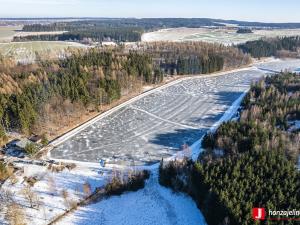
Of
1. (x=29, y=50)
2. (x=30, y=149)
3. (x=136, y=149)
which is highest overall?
(x=29, y=50)

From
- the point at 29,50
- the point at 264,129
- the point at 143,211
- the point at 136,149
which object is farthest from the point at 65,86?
the point at 29,50

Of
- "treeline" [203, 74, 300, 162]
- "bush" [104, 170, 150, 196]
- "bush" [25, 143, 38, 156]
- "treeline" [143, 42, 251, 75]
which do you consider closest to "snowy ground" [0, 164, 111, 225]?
"bush" [25, 143, 38, 156]

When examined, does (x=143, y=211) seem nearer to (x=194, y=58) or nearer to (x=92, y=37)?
(x=194, y=58)

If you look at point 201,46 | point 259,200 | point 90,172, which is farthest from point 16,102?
point 201,46

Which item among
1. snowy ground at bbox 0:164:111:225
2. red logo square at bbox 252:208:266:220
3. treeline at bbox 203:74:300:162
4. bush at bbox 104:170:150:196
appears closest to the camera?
red logo square at bbox 252:208:266:220

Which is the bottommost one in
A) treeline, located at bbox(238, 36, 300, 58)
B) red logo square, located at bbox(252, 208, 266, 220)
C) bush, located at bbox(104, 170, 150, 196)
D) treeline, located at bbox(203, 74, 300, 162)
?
bush, located at bbox(104, 170, 150, 196)

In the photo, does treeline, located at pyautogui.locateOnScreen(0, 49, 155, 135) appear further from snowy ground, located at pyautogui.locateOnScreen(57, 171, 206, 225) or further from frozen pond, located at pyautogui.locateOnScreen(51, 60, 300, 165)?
snowy ground, located at pyautogui.locateOnScreen(57, 171, 206, 225)

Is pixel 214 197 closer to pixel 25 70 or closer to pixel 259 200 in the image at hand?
pixel 259 200
